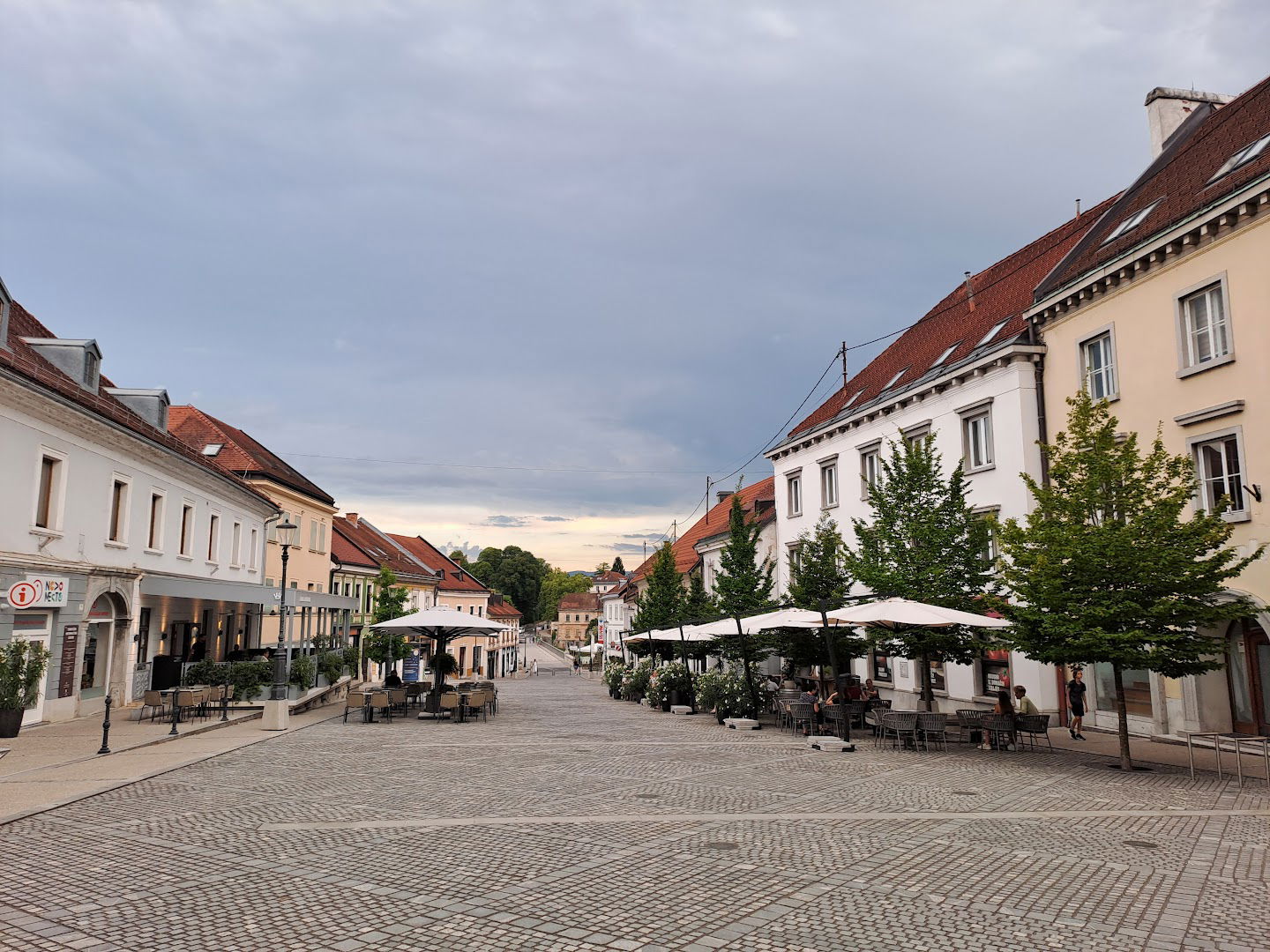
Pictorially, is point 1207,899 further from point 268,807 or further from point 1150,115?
point 1150,115

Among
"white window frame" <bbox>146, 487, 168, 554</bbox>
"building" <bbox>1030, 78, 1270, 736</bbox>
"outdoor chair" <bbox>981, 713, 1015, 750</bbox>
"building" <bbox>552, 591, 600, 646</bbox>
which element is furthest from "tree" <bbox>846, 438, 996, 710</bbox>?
"building" <bbox>552, 591, 600, 646</bbox>

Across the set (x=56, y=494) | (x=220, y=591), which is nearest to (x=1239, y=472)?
(x=56, y=494)

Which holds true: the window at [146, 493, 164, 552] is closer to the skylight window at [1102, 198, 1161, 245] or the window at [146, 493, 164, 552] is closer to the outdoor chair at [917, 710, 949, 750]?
the outdoor chair at [917, 710, 949, 750]

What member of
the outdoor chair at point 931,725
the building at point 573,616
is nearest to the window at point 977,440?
the outdoor chair at point 931,725

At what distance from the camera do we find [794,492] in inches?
1480

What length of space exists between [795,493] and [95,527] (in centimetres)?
2548

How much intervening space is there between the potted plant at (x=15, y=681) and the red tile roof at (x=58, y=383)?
5352 millimetres

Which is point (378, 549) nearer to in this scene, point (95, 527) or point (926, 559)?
point (95, 527)

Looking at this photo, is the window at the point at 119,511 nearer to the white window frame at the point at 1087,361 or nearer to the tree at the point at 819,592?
the tree at the point at 819,592

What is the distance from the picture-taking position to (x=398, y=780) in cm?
1305

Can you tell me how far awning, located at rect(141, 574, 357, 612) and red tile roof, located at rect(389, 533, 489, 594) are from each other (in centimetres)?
5134

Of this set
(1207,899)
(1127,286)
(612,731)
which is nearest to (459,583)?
(612,731)

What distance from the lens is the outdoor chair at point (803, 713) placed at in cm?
1945

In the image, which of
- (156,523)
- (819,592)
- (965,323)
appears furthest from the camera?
(965,323)
